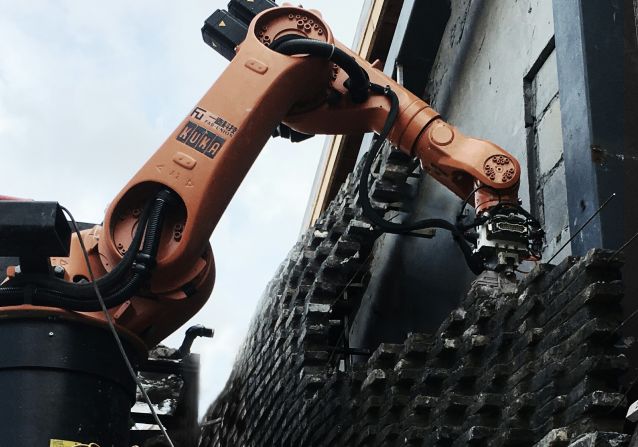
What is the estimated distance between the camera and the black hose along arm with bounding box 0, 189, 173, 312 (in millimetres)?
5445

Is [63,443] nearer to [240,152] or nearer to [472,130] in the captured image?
[240,152]

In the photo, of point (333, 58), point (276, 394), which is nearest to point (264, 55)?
point (333, 58)

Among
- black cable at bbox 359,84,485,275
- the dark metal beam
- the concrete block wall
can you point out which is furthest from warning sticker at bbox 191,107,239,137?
the concrete block wall

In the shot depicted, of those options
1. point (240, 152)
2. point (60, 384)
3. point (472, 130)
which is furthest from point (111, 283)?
point (472, 130)

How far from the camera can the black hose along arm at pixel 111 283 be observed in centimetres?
545

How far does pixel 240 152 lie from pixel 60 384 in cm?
165

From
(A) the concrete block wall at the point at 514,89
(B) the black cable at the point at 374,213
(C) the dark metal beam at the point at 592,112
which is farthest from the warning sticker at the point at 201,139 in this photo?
(A) the concrete block wall at the point at 514,89

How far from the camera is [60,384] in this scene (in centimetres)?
526

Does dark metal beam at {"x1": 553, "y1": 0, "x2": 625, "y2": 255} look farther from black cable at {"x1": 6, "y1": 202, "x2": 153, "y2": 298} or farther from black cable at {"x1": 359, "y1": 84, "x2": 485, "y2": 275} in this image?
black cable at {"x1": 6, "y1": 202, "x2": 153, "y2": 298}

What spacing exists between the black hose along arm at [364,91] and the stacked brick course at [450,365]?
0.76m

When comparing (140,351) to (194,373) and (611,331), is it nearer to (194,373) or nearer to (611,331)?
(194,373)

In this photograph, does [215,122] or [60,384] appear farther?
[215,122]

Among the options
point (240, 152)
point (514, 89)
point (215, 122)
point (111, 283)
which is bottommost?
point (111, 283)

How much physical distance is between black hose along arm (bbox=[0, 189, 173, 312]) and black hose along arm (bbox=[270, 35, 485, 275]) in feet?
4.13
